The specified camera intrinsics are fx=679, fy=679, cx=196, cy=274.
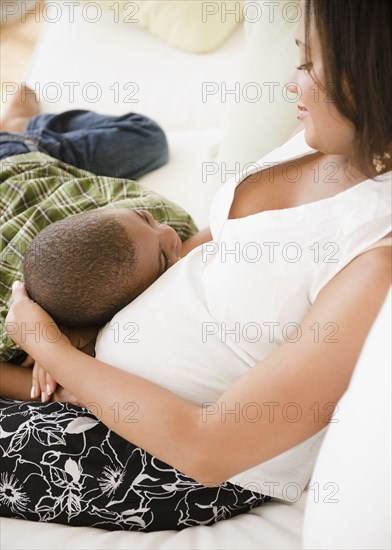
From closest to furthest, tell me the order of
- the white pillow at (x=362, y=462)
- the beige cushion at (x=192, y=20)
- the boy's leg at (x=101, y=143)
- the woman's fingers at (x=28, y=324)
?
1. the white pillow at (x=362, y=462)
2. the woman's fingers at (x=28, y=324)
3. the boy's leg at (x=101, y=143)
4. the beige cushion at (x=192, y=20)

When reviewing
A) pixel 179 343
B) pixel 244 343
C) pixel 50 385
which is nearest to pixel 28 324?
pixel 50 385

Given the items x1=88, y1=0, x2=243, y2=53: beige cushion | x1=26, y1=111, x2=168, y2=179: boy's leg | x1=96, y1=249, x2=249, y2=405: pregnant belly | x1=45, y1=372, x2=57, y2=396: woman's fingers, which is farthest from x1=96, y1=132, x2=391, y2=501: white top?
x1=88, y1=0, x2=243, y2=53: beige cushion

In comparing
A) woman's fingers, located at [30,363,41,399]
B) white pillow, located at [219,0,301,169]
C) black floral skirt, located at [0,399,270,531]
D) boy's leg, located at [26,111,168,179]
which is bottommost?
black floral skirt, located at [0,399,270,531]

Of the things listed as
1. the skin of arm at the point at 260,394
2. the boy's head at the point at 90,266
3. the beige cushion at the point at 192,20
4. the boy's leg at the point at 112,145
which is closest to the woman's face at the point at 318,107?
the skin of arm at the point at 260,394

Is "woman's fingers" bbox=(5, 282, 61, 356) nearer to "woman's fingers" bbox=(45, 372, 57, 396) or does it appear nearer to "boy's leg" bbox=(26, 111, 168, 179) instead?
"woman's fingers" bbox=(45, 372, 57, 396)

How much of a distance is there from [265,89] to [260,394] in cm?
80

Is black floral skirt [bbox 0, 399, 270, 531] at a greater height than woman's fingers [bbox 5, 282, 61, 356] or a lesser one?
lesser

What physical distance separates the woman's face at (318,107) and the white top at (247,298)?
0.24ft

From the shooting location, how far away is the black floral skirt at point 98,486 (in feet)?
3.70

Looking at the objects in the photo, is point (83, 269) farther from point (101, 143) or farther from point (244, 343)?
point (101, 143)

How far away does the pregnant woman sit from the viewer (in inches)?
34.8

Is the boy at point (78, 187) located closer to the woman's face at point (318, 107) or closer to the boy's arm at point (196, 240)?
the boy's arm at point (196, 240)

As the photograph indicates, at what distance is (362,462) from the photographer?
83 cm

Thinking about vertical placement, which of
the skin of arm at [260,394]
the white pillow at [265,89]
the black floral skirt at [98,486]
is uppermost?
the white pillow at [265,89]
